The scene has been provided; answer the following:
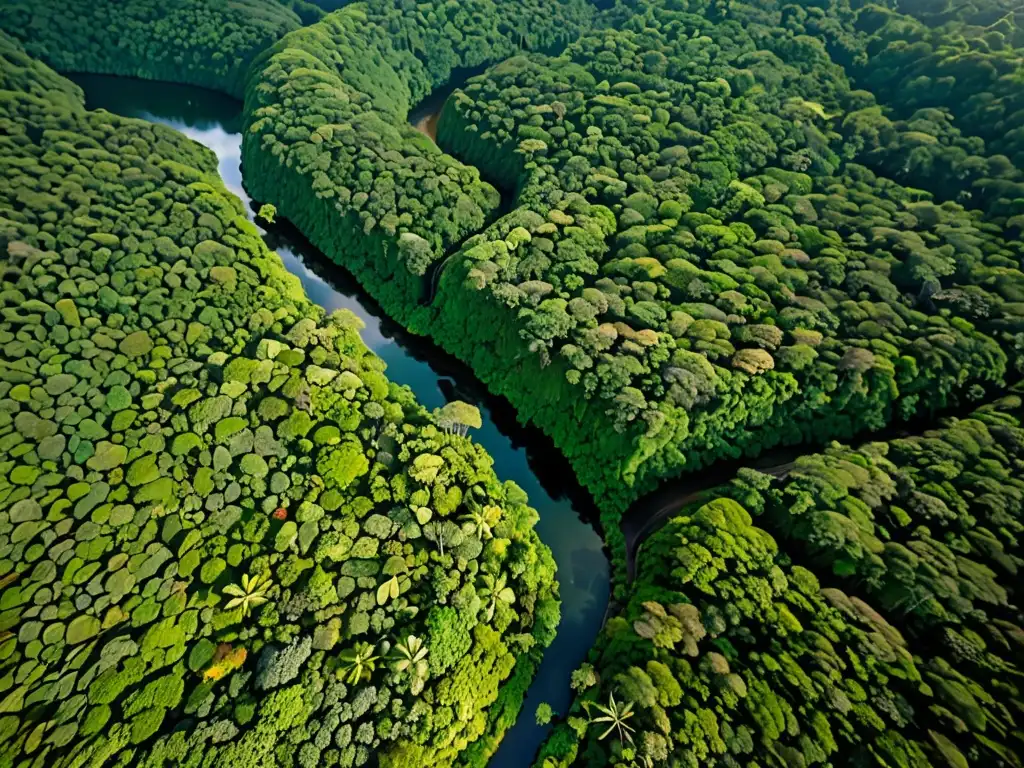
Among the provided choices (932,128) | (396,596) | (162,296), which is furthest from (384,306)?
(932,128)

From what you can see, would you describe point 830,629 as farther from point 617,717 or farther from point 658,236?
point 658,236

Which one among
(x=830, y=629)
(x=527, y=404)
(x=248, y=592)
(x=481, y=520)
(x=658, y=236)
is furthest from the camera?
(x=658, y=236)

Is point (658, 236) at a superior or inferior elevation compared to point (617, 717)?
superior

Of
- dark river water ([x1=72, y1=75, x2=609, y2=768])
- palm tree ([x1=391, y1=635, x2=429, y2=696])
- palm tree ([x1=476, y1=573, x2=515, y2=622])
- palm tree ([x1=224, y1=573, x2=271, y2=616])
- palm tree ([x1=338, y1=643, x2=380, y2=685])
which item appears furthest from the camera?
dark river water ([x1=72, y1=75, x2=609, y2=768])

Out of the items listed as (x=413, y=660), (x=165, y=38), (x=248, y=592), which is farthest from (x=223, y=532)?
(x=165, y=38)

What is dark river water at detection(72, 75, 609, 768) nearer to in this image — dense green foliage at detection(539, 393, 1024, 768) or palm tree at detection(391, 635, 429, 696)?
dense green foliage at detection(539, 393, 1024, 768)

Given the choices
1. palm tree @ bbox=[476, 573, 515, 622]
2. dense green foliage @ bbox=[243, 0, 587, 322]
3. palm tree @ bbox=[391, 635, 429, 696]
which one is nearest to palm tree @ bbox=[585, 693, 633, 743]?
palm tree @ bbox=[476, 573, 515, 622]
